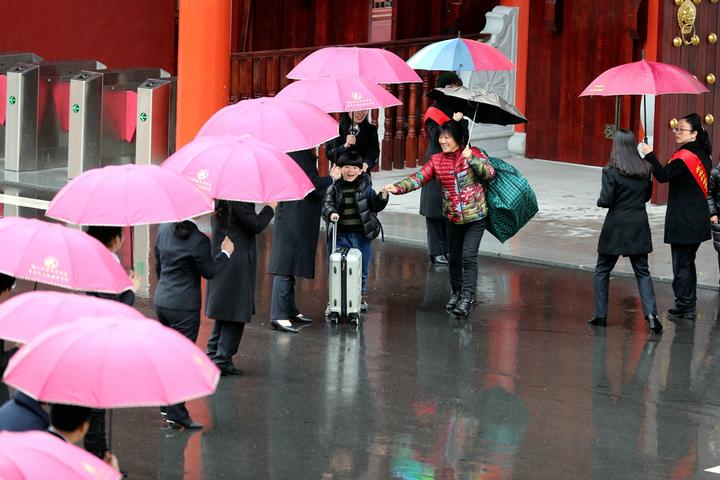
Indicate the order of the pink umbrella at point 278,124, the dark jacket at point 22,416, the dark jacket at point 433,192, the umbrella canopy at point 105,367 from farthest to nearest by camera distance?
the dark jacket at point 433,192
the pink umbrella at point 278,124
the dark jacket at point 22,416
the umbrella canopy at point 105,367

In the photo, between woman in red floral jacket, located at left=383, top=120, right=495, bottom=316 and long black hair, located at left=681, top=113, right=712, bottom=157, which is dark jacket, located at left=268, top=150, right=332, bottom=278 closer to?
woman in red floral jacket, located at left=383, top=120, right=495, bottom=316

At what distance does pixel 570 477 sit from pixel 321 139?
10.3ft

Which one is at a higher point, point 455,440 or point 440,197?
point 440,197

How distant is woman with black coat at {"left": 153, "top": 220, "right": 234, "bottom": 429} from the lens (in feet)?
27.7

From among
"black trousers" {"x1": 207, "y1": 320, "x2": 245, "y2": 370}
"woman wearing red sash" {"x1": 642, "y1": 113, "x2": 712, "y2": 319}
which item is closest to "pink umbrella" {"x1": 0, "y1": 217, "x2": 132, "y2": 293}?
"black trousers" {"x1": 207, "y1": 320, "x2": 245, "y2": 370}

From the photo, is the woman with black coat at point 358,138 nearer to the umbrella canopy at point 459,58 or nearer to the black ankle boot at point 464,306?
the umbrella canopy at point 459,58

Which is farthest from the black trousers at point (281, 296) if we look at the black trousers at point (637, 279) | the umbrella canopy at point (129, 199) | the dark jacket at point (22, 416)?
the dark jacket at point (22, 416)

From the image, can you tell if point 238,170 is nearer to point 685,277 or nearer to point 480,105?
point 480,105

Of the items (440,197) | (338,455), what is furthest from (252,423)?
(440,197)

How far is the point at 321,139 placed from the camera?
998 centimetres

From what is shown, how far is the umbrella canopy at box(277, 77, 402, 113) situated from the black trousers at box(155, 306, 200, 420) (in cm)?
287

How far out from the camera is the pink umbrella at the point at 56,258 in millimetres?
6512

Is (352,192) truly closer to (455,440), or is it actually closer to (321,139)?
(321,139)

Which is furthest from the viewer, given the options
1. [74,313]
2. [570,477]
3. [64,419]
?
[570,477]
